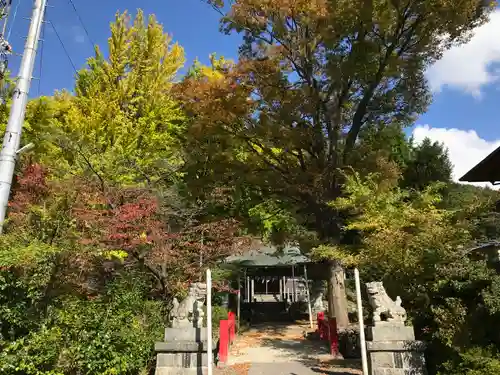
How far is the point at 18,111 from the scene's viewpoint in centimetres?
694

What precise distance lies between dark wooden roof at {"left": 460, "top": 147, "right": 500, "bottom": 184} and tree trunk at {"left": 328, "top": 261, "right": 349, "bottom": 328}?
4729mm

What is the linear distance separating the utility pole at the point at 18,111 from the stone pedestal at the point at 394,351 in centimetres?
681

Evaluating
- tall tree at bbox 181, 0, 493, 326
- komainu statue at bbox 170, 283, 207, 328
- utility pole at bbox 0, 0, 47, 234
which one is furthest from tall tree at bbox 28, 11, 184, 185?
komainu statue at bbox 170, 283, 207, 328

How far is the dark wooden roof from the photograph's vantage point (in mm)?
10766

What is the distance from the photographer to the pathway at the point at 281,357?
877 cm

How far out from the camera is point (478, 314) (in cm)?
621

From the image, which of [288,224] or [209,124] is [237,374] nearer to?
[209,124]

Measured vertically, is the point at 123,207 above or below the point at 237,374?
above

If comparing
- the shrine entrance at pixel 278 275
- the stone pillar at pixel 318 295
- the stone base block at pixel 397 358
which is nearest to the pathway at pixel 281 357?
the stone base block at pixel 397 358

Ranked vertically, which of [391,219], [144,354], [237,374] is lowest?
[237,374]

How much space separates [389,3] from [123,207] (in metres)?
9.47

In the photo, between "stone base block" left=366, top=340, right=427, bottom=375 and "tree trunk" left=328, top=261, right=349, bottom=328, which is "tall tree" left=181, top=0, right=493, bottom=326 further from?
"stone base block" left=366, top=340, right=427, bottom=375

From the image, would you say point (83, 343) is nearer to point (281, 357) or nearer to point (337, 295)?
point (281, 357)

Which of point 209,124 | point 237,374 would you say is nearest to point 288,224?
point 209,124
